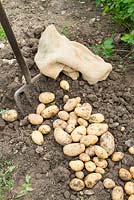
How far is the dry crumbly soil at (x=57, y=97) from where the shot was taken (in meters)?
2.36

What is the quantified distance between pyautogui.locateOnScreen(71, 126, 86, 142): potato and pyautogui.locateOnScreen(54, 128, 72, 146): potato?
0.02m

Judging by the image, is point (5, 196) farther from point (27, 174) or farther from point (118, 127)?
point (118, 127)

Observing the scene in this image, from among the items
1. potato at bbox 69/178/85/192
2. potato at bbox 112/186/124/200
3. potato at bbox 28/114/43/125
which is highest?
potato at bbox 28/114/43/125

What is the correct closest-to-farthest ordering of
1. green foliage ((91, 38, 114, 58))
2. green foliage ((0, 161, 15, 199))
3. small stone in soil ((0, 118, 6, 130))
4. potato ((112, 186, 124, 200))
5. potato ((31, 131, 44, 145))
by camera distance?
potato ((112, 186, 124, 200)), green foliage ((0, 161, 15, 199)), potato ((31, 131, 44, 145)), small stone in soil ((0, 118, 6, 130)), green foliage ((91, 38, 114, 58))

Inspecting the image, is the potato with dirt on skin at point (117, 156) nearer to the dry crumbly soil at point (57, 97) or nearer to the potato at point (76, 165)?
the dry crumbly soil at point (57, 97)

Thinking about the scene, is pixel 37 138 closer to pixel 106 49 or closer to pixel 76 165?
pixel 76 165

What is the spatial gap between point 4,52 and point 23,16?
426 mm

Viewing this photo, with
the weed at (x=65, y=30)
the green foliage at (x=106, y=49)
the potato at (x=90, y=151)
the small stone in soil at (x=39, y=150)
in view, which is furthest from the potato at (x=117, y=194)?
the weed at (x=65, y=30)

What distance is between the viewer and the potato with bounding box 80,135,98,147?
7.91 ft

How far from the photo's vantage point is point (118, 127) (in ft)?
8.35

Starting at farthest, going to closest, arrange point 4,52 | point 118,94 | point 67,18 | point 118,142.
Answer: point 67,18
point 4,52
point 118,94
point 118,142

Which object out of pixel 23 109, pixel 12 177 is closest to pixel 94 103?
pixel 23 109

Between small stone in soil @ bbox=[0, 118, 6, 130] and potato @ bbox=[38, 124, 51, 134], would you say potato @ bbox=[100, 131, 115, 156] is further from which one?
small stone in soil @ bbox=[0, 118, 6, 130]

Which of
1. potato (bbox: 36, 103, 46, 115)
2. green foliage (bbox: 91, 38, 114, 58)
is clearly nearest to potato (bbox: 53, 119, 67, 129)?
potato (bbox: 36, 103, 46, 115)
